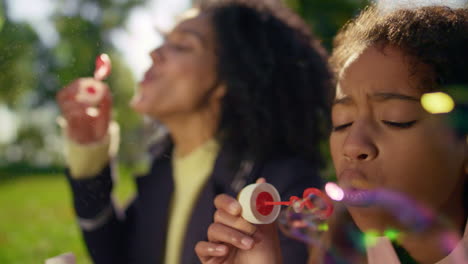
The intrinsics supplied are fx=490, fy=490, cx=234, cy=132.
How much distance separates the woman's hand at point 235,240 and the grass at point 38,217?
285 millimetres


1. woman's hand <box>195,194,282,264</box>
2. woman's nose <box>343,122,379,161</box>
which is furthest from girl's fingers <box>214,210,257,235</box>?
woman's nose <box>343,122,379,161</box>

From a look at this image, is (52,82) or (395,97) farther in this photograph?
(52,82)

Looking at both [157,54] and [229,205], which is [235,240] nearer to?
[229,205]

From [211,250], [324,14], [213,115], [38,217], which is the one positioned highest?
[324,14]

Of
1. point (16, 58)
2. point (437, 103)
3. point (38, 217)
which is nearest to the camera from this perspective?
point (437, 103)

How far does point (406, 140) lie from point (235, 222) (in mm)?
152

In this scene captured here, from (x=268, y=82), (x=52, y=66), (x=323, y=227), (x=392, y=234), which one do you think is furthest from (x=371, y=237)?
(x=52, y=66)

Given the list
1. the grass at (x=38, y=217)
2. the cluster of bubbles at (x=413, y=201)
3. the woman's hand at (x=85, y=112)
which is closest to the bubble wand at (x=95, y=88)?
the woman's hand at (x=85, y=112)

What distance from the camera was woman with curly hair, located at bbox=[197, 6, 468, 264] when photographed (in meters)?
0.38

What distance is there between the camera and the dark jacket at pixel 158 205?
56 cm

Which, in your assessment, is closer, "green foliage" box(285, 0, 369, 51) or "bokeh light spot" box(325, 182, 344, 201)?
"bokeh light spot" box(325, 182, 344, 201)

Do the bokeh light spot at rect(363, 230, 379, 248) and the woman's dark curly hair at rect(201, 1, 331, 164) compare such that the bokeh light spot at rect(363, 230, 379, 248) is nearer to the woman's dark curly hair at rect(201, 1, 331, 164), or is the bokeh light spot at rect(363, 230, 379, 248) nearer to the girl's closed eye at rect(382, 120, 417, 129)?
the girl's closed eye at rect(382, 120, 417, 129)

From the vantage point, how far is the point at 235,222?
411 mm

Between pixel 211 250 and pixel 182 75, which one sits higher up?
pixel 182 75
